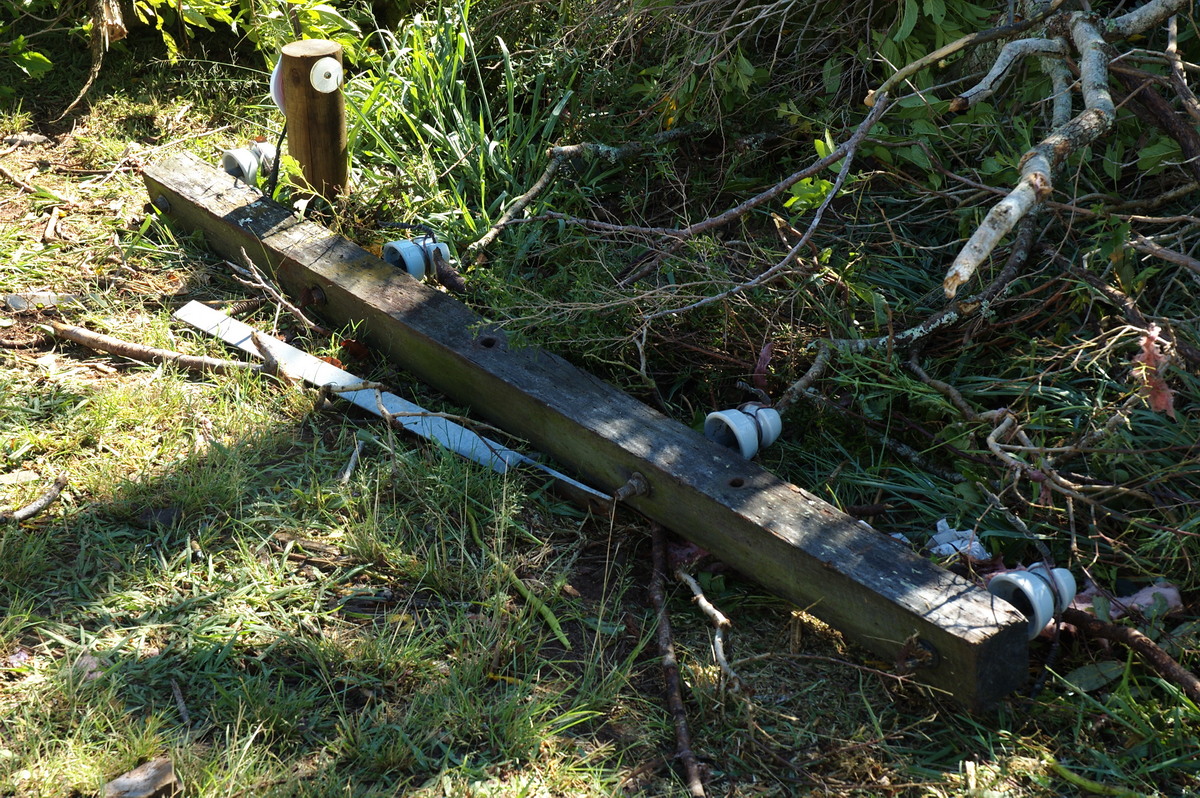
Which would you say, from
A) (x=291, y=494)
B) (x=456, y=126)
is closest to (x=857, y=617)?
(x=291, y=494)

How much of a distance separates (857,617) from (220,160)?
3.38 meters

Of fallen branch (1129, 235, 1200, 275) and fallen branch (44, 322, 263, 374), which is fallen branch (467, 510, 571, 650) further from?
fallen branch (1129, 235, 1200, 275)

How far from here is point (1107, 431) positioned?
2.28 m

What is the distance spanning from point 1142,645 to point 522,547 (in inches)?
58.8

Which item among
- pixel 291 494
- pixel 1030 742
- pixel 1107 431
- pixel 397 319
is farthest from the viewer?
pixel 397 319

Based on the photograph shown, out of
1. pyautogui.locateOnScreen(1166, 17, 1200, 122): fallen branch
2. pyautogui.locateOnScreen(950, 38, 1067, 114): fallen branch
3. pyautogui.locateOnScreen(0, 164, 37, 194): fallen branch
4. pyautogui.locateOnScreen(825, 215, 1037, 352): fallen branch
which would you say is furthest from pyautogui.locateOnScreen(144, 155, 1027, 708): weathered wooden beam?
pyautogui.locateOnScreen(1166, 17, 1200, 122): fallen branch

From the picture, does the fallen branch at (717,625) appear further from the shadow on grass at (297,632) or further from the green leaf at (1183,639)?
the green leaf at (1183,639)

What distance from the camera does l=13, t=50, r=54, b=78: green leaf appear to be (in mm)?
4488

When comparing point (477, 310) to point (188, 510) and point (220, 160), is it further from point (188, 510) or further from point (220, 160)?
point (220, 160)

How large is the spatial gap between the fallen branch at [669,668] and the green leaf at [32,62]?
12.4 feet

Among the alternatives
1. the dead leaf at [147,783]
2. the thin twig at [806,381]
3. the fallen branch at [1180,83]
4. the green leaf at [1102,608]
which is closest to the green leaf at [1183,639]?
the green leaf at [1102,608]

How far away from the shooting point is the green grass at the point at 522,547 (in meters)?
2.03

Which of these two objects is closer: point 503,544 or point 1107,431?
point 1107,431

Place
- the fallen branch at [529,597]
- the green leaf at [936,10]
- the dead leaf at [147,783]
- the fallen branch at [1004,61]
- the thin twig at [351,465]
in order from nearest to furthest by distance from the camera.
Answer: the dead leaf at [147,783], the fallen branch at [529,597], the fallen branch at [1004,61], the thin twig at [351,465], the green leaf at [936,10]
